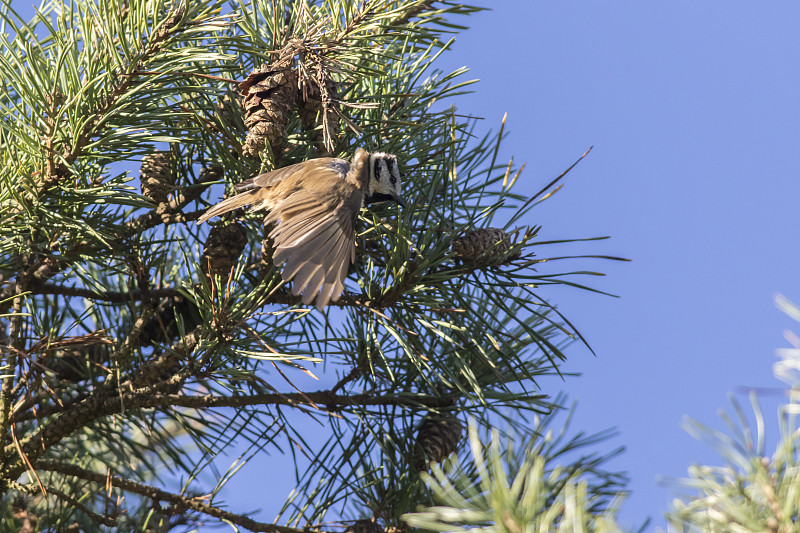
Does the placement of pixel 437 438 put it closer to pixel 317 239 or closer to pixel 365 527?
pixel 365 527

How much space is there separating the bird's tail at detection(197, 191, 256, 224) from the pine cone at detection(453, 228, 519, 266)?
1.18 ft

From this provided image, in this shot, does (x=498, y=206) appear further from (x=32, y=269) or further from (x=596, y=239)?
(x=32, y=269)

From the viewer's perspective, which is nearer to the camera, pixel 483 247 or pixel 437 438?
pixel 483 247

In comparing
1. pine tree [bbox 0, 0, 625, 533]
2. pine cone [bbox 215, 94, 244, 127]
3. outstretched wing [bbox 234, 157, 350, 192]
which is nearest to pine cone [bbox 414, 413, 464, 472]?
pine tree [bbox 0, 0, 625, 533]

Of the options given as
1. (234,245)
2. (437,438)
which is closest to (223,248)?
(234,245)

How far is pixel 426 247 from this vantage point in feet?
4.32

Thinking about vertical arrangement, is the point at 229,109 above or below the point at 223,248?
above

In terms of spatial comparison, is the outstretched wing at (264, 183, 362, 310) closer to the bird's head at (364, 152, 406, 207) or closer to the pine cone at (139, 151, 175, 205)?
the bird's head at (364, 152, 406, 207)

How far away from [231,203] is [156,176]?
200 mm

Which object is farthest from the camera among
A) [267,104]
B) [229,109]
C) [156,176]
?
[156,176]

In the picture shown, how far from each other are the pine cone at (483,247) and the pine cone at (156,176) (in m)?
0.56

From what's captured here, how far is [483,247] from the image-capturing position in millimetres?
1261

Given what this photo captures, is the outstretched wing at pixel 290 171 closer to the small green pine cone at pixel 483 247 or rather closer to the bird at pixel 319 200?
the bird at pixel 319 200

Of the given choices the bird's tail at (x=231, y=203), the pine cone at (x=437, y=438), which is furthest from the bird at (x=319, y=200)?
the pine cone at (x=437, y=438)
